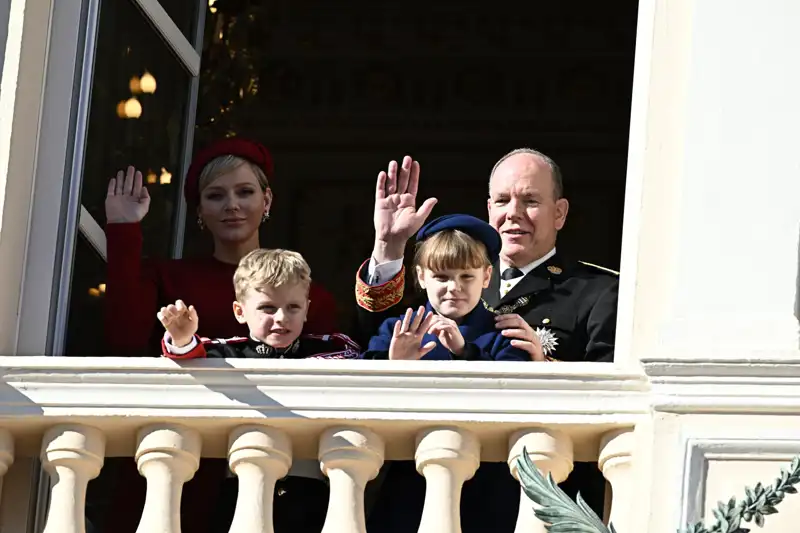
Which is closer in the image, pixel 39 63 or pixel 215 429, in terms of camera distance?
pixel 215 429

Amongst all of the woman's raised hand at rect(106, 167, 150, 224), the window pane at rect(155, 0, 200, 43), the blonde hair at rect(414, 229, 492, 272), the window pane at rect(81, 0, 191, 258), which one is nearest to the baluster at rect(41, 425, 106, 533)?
the window pane at rect(81, 0, 191, 258)

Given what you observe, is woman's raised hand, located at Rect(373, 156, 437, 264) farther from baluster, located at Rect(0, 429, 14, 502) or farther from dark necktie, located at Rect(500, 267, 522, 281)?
baluster, located at Rect(0, 429, 14, 502)

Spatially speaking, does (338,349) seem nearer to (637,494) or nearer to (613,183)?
(637,494)

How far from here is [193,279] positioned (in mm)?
7098

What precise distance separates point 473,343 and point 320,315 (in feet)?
2.16

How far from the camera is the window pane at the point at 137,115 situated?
6996 millimetres

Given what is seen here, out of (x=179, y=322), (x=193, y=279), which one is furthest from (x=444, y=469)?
(x=193, y=279)

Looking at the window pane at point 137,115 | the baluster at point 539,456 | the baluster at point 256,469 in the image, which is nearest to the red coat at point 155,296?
the window pane at point 137,115

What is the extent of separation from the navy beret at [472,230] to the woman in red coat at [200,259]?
0.46 m

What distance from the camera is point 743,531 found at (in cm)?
558

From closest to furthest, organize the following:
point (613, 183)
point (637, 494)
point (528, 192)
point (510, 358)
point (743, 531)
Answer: point (743, 531)
point (637, 494)
point (510, 358)
point (528, 192)
point (613, 183)

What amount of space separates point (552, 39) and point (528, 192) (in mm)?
3067

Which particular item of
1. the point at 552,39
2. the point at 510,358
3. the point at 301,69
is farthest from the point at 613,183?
the point at 510,358

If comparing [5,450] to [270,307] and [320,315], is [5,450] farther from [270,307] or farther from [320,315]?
[320,315]
